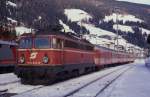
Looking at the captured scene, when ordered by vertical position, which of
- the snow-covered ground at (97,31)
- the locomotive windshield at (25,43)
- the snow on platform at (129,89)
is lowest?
the snow on platform at (129,89)

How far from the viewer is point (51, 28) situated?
83.0ft

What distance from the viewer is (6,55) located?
37406 mm

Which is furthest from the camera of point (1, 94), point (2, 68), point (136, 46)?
point (136, 46)

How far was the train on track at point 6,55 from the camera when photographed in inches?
1433

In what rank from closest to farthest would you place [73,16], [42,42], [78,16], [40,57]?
1. [40,57]
2. [42,42]
3. [78,16]
4. [73,16]

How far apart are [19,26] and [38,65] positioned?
67835 mm

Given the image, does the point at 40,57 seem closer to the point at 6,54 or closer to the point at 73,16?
the point at 6,54

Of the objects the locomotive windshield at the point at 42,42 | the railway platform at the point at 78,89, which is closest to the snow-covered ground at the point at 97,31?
the railway platform at the point at 78,89

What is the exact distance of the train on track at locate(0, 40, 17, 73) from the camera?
36406 millimetres

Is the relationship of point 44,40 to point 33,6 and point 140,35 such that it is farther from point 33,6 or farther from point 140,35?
point 140,35

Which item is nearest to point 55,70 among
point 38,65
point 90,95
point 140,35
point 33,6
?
point 38,65

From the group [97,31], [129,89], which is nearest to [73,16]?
[97,31]

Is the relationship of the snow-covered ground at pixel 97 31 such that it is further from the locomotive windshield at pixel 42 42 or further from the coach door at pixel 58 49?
the locomotive windshield at pixel 42 42

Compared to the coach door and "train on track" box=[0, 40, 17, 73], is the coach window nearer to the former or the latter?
the coach door
